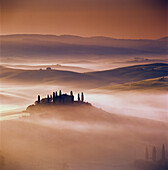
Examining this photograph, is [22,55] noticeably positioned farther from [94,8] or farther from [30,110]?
[94,8]

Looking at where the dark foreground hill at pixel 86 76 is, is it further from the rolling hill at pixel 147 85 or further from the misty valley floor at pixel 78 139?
the misty valley floor at pixel 78 139

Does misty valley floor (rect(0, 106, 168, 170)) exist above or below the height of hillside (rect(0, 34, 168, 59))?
below

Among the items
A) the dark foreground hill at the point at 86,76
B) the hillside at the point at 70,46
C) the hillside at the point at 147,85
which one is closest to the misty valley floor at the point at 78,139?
the hillside at the point at 147,85

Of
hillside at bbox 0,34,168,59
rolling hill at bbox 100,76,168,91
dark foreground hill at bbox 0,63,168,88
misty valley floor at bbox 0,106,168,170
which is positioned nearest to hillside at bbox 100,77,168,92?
rolling hill at bbox 100,76,168,91

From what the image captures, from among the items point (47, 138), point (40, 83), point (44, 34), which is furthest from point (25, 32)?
point (47, 138)

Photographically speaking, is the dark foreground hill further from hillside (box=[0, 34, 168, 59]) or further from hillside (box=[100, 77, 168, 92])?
hillside (box=[0, 34, 168, 59])

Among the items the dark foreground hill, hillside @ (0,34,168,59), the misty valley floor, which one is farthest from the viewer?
the dark foreground hill
